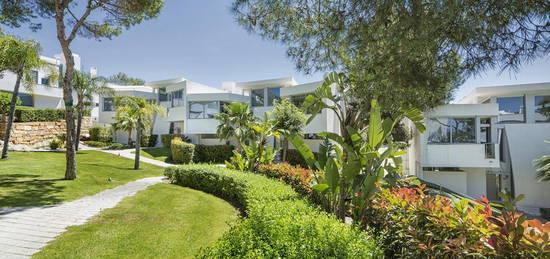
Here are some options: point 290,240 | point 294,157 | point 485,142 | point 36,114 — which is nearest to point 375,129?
point 290,240

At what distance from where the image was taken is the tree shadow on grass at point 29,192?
293 inches

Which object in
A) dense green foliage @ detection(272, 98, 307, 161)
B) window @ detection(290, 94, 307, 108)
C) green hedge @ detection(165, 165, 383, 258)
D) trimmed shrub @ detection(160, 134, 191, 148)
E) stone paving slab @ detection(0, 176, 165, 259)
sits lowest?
stone paving slab @ detection(0, 176, 165, 259)

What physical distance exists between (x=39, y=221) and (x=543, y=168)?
2336cm

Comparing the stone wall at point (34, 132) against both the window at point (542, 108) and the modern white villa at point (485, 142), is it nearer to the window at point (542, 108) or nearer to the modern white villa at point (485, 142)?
the modern white villa at point (485, 142)

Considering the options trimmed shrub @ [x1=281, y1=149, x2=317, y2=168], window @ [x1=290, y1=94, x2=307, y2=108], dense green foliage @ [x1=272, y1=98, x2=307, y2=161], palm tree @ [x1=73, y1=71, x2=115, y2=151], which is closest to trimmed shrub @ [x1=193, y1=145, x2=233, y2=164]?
trimmed shrub @ [x1=281, y1=149, x2=317, y2=168]

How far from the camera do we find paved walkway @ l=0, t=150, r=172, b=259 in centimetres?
482

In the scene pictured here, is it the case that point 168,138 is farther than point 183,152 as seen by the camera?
Yes

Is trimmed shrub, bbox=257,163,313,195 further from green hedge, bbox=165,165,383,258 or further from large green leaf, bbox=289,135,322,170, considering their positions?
green hedge, bbox=165,165,383,258

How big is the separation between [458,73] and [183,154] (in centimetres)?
1960

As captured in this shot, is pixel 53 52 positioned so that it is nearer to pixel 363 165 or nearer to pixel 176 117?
pixel 176 117

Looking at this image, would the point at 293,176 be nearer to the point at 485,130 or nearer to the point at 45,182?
the point at 45,182

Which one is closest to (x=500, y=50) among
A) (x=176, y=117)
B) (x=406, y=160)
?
(x=406, y=160)

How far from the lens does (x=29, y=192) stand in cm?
848

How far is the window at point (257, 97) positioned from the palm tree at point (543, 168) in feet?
66.9
